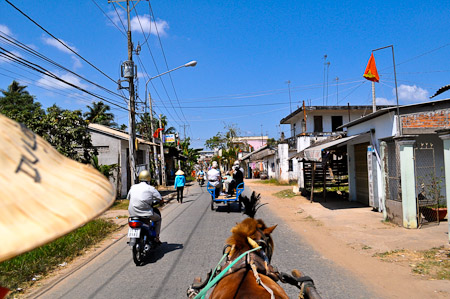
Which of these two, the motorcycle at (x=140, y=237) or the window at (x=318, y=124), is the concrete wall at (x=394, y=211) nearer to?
the motorcycle at (x=140, y=237)

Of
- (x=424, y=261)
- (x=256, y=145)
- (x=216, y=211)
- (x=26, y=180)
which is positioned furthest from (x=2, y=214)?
(x=256, y=145)

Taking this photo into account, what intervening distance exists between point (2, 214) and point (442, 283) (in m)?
5.61

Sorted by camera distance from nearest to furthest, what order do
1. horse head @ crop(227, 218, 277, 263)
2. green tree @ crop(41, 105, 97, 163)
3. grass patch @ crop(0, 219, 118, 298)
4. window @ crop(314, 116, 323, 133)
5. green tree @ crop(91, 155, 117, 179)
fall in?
horse head @ crop(227, 218, 277, 263)
grass patch @ crop(0, 219, 118, 298)
green tree @ crop(41, 105, 97, 163)
green tree @ crop(91, 155, 117, 179)
window @ crop(314, 116, 323, 133)

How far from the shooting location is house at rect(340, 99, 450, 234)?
8.20 metres

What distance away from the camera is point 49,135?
43.7ft

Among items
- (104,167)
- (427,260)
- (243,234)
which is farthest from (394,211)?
(104,167)

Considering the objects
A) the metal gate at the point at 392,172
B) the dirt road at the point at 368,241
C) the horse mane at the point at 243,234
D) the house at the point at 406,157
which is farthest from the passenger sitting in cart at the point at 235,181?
the horse mane at the point at 243,234

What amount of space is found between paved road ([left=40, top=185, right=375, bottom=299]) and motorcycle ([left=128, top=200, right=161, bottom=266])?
21 cm

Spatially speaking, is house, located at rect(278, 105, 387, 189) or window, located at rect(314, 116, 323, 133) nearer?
house, located at rect(278, 105, 387, 189)

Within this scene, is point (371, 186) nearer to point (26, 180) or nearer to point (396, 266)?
point (396, 266)

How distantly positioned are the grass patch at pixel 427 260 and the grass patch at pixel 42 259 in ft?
17.7

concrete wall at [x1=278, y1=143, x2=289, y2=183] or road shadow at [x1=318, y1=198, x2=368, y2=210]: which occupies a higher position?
concrete wall at [x1=278, y1=143, x2=289, y2=183]

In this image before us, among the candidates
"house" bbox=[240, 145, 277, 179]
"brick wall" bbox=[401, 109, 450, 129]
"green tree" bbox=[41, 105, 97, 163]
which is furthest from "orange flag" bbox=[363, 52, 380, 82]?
"house" bbox=[240, 145, 277, 179]

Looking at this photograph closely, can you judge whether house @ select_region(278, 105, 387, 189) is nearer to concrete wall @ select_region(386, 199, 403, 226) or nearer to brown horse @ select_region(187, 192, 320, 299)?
concrete wall @ select_region(386, 199, 403, 226)
